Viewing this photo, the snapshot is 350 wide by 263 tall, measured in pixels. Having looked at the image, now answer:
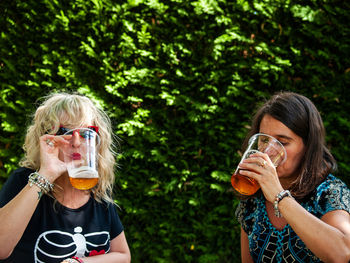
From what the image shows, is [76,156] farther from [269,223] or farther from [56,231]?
[269,223]

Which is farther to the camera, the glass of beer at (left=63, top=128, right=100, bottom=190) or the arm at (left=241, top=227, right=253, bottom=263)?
the arm at (left=241, top=227, right=253, bottom=263)

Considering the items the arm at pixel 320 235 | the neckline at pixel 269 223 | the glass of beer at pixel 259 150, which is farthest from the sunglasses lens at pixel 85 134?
the neckline at pixel 269 223

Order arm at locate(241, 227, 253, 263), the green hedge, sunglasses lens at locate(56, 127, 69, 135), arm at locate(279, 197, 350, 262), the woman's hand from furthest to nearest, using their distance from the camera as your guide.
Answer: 1. the green hedge
2. arm at locate(241, 227, 253, 263)
3. sunglasses lens at locate(56, 127, 69, 135)
4. the woman's hand
5. arm at locate(279, 197, 350, 262)

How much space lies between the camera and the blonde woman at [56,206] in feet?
5.10

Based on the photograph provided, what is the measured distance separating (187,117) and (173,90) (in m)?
0.33

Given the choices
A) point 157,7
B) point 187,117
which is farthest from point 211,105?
point 157,7

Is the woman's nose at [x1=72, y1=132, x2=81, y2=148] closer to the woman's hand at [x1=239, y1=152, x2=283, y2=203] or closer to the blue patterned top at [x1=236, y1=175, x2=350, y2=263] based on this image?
the woman's hand at [x1=239, y1=152, x2=283, y2=203]

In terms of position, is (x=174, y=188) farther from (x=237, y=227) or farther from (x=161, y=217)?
(x=237, y=227)

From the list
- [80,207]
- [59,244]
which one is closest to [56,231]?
[59,244]

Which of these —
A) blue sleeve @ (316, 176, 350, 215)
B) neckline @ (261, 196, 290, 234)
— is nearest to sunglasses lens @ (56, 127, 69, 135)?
neckline @ (261, 196, 290, 234)

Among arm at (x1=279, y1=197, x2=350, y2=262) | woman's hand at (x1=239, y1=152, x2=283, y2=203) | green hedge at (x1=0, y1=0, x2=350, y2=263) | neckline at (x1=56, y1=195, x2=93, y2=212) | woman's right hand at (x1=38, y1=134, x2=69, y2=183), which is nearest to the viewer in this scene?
arm at (x1=279, y1=197, x2=350, y2=262)

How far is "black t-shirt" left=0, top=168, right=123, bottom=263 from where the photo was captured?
1.69m

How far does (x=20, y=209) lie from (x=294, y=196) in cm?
149

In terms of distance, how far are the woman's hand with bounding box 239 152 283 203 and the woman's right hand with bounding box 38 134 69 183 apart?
939 millimetres
